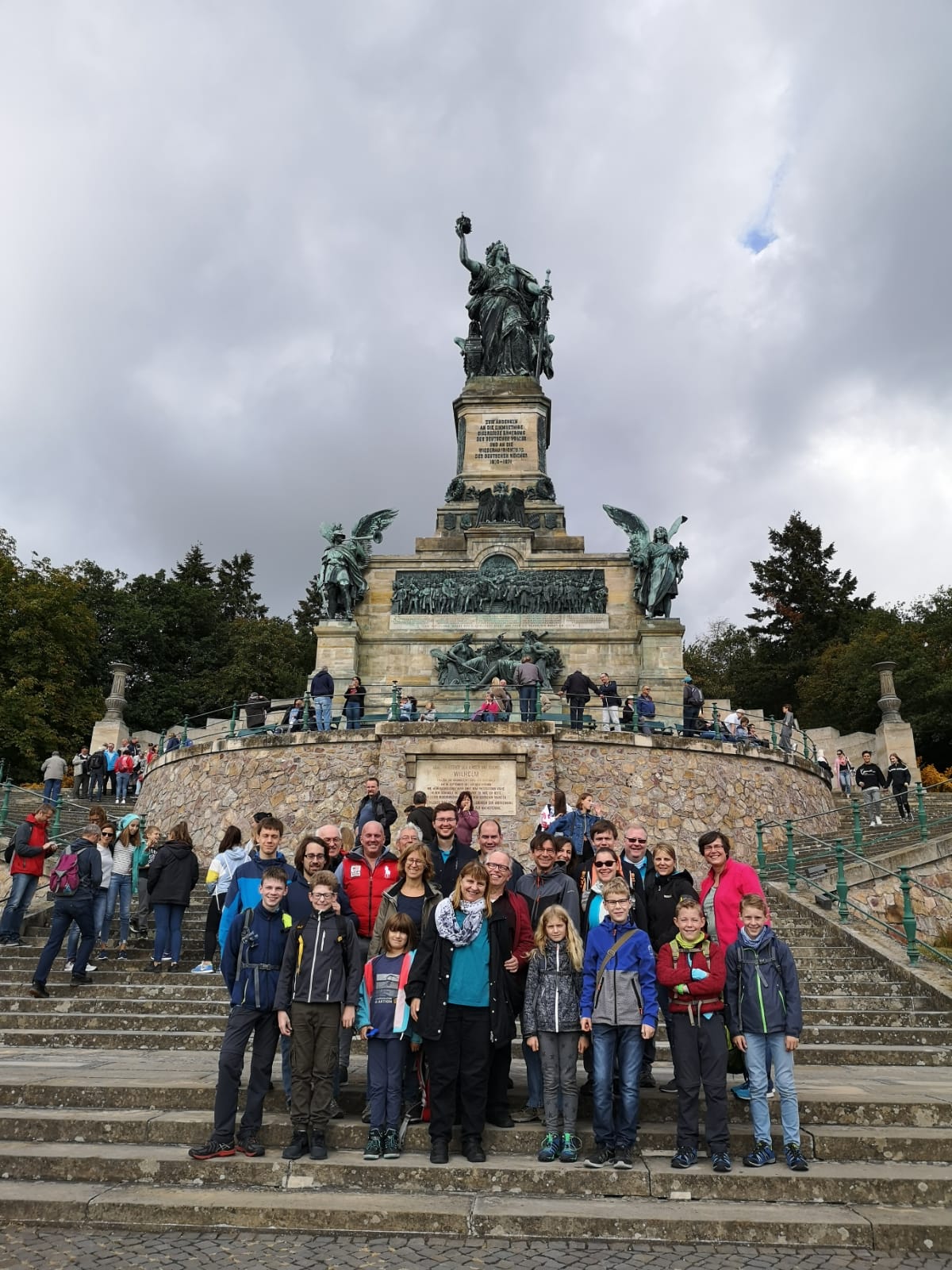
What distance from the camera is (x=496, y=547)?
25.8 meters

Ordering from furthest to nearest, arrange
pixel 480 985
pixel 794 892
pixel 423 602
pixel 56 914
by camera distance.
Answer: pixel 423 602 → pixel 794 892 → pixel 56 914 → pixel 480 985

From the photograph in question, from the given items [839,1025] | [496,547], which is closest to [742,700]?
[496,547]

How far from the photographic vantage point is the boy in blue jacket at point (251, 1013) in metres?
5.25

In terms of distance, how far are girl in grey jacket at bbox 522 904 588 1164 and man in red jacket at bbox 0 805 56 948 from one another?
291 inches

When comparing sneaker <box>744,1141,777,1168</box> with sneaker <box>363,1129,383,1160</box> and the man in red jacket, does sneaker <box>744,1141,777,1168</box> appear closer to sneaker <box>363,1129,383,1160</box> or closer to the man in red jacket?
sneaker <box>363,1129,383,1160</box>

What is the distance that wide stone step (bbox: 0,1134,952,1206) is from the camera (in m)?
4.96

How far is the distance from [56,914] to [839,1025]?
7.67 meters

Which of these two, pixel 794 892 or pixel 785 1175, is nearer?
pixel 785 1175

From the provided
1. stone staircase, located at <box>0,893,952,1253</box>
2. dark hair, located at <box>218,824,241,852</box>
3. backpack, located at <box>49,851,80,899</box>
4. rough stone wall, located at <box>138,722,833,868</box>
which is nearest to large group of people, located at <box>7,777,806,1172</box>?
stone staircase, located at <box>0,893,952,1253</box>

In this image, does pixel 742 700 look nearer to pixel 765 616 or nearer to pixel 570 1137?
pixel 765 616

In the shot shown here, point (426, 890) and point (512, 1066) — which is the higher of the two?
point (426, 890)

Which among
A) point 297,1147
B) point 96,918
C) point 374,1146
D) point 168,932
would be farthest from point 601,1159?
point 96,918

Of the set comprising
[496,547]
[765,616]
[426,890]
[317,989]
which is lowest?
[317,989]

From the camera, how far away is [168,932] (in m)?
10.1
